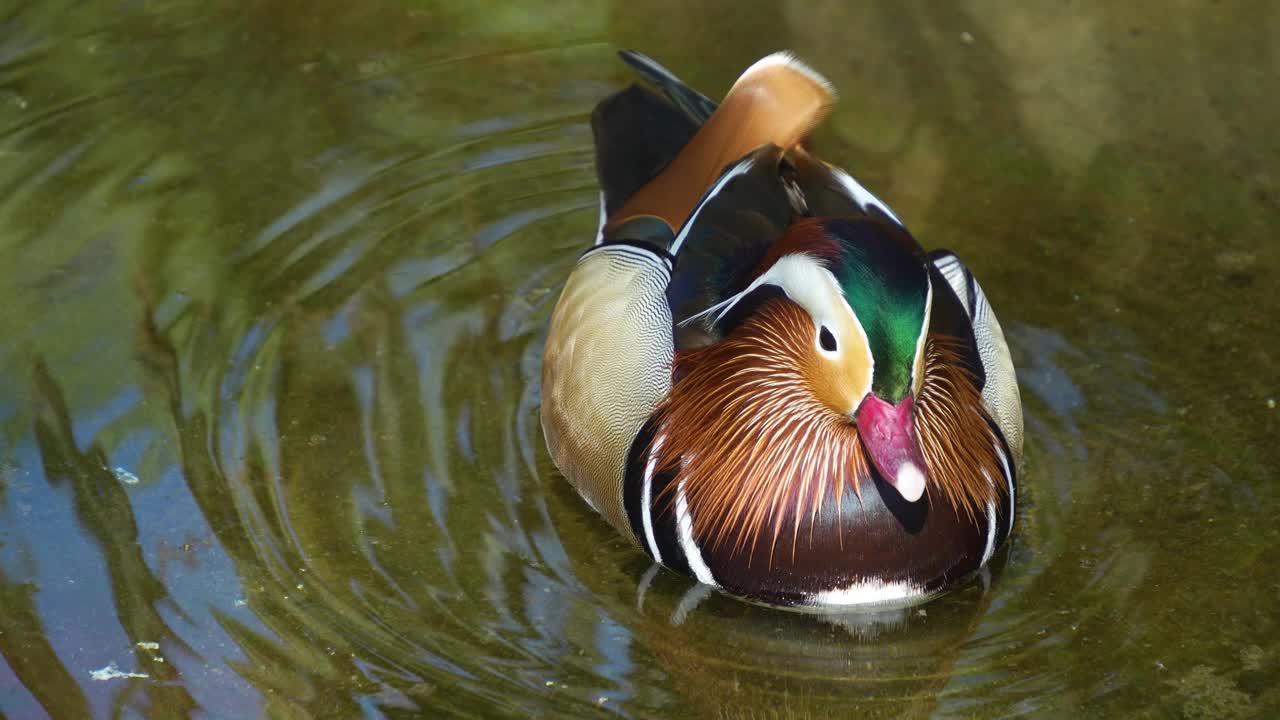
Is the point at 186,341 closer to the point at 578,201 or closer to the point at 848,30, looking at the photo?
the point at 578,201

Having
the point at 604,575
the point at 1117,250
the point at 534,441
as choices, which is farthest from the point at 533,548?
the point at 1117,250

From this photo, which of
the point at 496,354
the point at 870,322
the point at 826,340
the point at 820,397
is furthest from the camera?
the point at 496,354

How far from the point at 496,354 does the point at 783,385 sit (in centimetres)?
131

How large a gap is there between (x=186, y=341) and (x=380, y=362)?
598mm

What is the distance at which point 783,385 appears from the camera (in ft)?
14.0

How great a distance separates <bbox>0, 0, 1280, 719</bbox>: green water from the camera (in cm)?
408

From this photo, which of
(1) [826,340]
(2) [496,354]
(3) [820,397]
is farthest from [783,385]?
(2) [496,354]

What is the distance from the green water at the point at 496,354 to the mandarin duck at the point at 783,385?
18 centimetres

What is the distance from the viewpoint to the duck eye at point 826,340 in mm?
3973

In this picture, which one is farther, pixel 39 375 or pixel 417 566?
pixel 39 375

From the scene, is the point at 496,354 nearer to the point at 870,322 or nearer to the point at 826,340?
the point at 826,340

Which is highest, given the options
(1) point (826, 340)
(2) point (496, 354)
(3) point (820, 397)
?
(1) point (826, 340)

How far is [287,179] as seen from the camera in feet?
19.9

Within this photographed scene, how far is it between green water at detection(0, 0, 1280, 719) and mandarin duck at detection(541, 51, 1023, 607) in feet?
0.59
